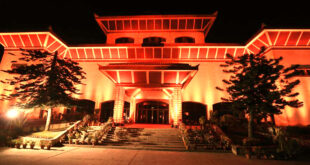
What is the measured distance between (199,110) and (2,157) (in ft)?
59.4

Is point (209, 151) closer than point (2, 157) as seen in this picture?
No

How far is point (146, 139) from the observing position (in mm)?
10375

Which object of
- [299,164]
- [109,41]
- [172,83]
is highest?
[109,41]

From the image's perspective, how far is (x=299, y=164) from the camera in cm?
646

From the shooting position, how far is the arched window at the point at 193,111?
60.5ft

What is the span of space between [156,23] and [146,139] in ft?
59.5

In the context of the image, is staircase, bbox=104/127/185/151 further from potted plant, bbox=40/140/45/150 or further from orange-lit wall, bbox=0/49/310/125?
orange-lit wall, bbox=0/49/310/125

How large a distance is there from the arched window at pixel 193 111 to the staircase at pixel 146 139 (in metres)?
7.17

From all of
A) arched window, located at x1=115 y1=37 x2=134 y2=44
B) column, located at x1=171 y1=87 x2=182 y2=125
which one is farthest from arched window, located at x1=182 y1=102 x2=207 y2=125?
arched window, located at x1=115 y1=37 x2=134 y2=44

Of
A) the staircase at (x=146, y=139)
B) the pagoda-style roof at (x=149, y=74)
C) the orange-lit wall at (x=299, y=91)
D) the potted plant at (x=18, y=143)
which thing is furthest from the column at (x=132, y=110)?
the orange-lit wall at (x=299, y=91)

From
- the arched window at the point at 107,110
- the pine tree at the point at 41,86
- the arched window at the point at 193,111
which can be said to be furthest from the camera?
the arched window at the point at 107,110

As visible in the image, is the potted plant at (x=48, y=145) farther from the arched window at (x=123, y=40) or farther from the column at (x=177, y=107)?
the arched window at (x=123, y=40)

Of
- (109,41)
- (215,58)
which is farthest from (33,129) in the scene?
(215,58)

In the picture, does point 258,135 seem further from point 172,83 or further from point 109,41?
point 109,41
